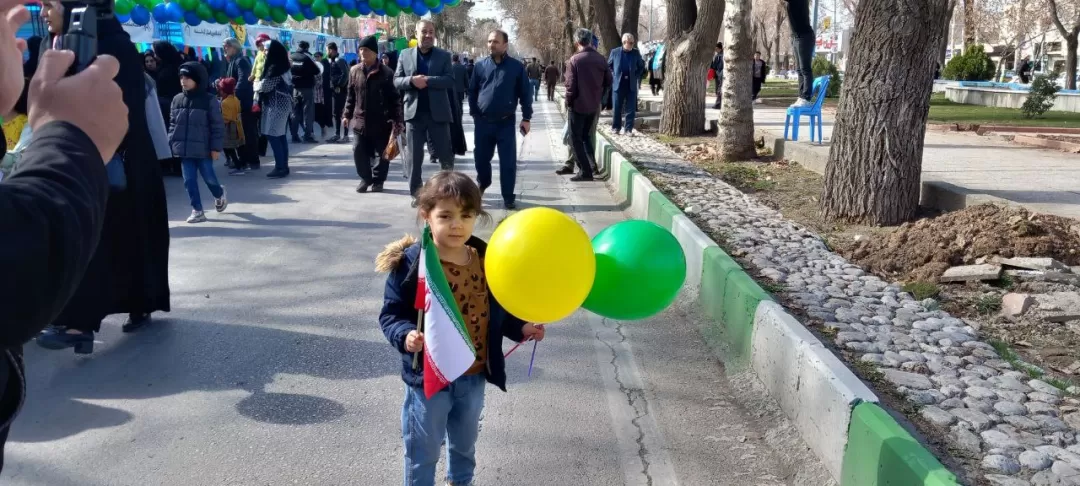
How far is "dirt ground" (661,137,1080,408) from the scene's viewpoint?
4.55m

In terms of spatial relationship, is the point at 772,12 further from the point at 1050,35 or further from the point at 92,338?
the point at 92,338

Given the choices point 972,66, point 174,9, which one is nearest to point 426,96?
point 174,9

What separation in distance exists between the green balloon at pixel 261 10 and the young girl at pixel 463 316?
27.9 feet

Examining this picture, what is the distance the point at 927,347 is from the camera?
437 cm

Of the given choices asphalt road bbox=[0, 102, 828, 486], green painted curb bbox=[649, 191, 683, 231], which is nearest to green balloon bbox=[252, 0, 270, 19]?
asphalt road bbox=[0, 102, 828, 486]

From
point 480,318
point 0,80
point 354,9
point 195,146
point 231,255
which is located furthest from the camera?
point 354,9

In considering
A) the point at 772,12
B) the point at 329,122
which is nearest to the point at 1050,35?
the point at 772,12

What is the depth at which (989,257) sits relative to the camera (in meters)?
5.89

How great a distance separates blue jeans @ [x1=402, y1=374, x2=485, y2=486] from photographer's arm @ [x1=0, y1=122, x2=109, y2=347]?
5.28 ft

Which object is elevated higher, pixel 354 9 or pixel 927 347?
pixel 354 9

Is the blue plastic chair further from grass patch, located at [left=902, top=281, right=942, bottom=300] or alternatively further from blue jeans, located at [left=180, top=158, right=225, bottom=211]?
blue jeans, located at [left=180, top=158, right=225, bottom=211]

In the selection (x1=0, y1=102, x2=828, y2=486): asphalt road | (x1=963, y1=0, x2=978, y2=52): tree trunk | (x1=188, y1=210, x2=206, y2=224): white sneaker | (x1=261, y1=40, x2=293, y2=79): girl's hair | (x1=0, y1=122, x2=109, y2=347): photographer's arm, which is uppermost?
(x1=963, y1=0, x2=978, y2=52): tree trunk

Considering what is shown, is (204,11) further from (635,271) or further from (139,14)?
(635,271)

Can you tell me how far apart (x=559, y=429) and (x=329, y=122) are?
14836 mm
